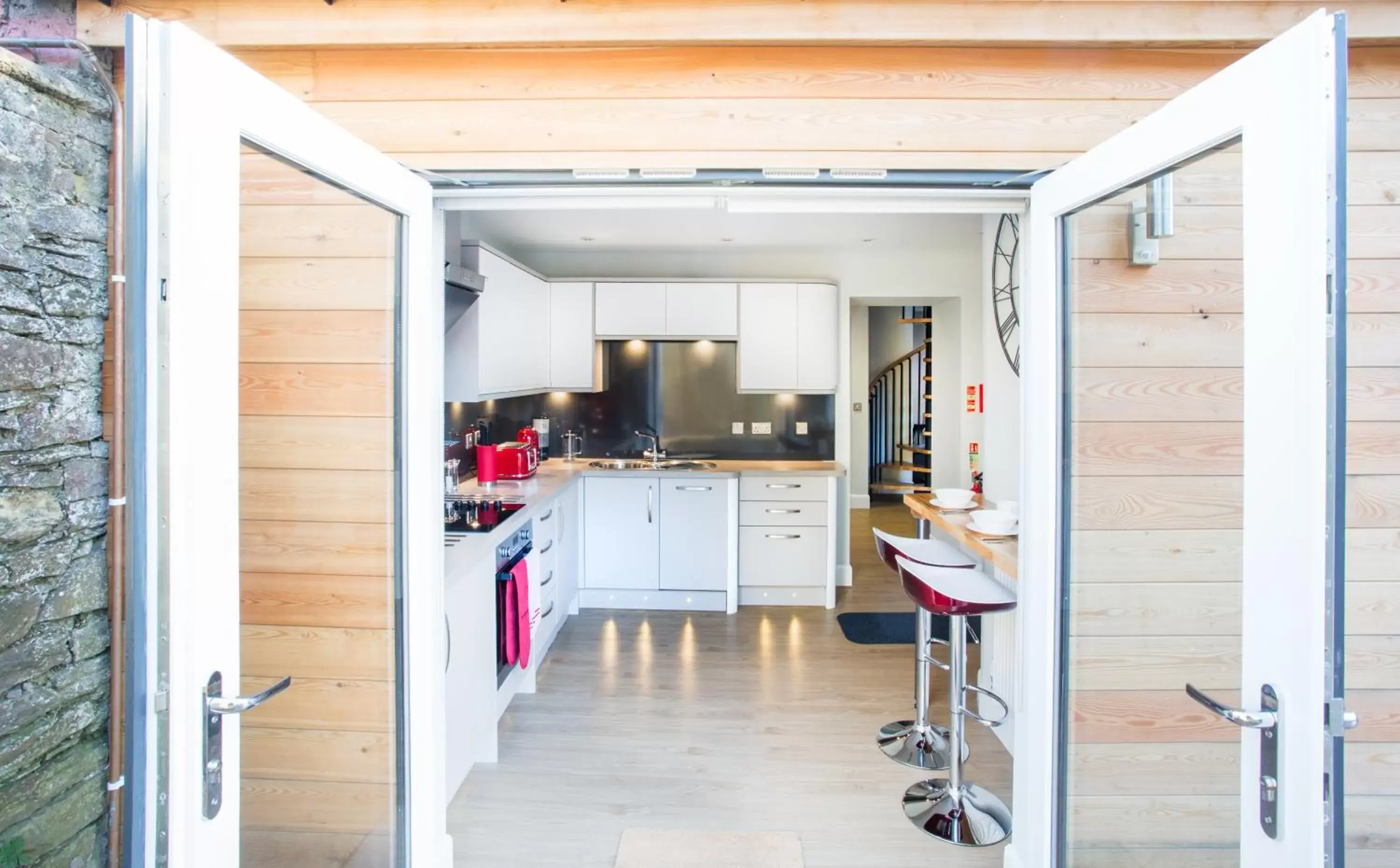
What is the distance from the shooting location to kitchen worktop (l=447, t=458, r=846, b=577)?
279 centimetres

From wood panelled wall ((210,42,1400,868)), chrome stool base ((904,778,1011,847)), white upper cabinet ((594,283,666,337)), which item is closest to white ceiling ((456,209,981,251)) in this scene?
white upper cabinet ((594,283,666,337))

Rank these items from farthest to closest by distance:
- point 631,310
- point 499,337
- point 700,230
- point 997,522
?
point 631,310 → point 700,230 → point 499,337 → point 997,522

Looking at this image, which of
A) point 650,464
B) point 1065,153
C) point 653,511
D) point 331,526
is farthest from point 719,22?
point 650,464

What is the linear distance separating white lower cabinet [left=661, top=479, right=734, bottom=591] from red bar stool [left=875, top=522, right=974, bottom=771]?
1.87 m

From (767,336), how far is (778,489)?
1095mm

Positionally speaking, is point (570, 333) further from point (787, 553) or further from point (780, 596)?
point (780, 596)

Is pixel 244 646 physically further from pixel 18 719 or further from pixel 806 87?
pixel 806 87

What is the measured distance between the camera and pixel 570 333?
17.7 feet

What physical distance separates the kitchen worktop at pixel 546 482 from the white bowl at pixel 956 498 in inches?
59.4

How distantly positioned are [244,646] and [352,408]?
76 centimetres

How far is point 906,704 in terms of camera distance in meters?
3.53

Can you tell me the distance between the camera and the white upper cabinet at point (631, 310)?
536 cm

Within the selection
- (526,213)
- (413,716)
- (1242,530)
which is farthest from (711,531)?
(1242,530)

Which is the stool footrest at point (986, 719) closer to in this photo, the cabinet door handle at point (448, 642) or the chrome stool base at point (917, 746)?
the chrome stool base at point (917, 746)
